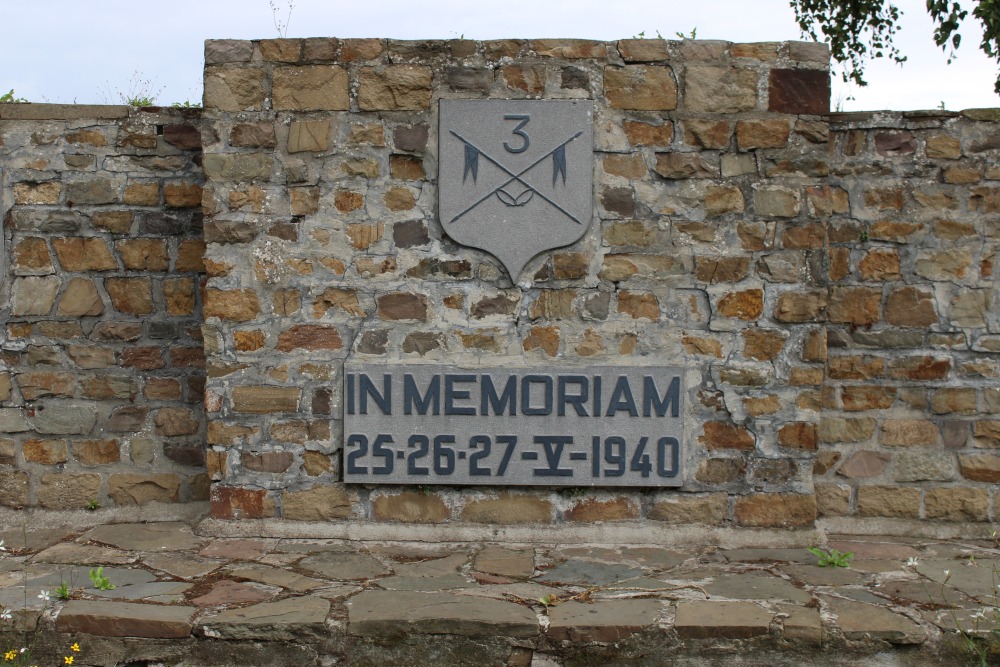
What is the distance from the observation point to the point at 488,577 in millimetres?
3553

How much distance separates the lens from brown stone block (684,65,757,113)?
12.9ft

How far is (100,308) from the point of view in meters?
4.37

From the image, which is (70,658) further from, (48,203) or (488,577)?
(48,203)

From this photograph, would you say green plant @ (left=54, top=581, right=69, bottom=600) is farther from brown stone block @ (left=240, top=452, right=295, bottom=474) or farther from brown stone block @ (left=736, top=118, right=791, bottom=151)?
brown stone block @ (left=736, top=118, right=791, bottom=151)

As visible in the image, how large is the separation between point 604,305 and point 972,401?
1678 millimetres

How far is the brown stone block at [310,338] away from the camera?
3.97 metres

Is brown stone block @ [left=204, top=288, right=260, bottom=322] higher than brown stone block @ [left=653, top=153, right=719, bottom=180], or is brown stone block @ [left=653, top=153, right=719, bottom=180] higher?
brown stone block @ [left=653, top=153, right=719, bottom=180]

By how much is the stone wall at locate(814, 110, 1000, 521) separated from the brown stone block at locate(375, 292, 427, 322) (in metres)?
1.74

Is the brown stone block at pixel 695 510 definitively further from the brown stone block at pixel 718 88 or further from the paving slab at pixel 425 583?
the brown stone block at pixel 718 88

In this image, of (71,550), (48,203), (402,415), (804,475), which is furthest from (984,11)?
(71,550)

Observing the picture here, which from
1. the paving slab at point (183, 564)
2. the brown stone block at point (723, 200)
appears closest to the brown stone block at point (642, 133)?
the brown stone block at point (723, 200)

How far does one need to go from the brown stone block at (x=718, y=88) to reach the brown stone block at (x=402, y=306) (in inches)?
50.7

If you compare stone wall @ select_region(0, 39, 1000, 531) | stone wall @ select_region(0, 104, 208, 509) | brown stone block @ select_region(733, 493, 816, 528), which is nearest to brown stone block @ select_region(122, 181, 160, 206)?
stone wall @ select_region(0, 104, 208, 509)

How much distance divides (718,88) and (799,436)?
1.39 metres
